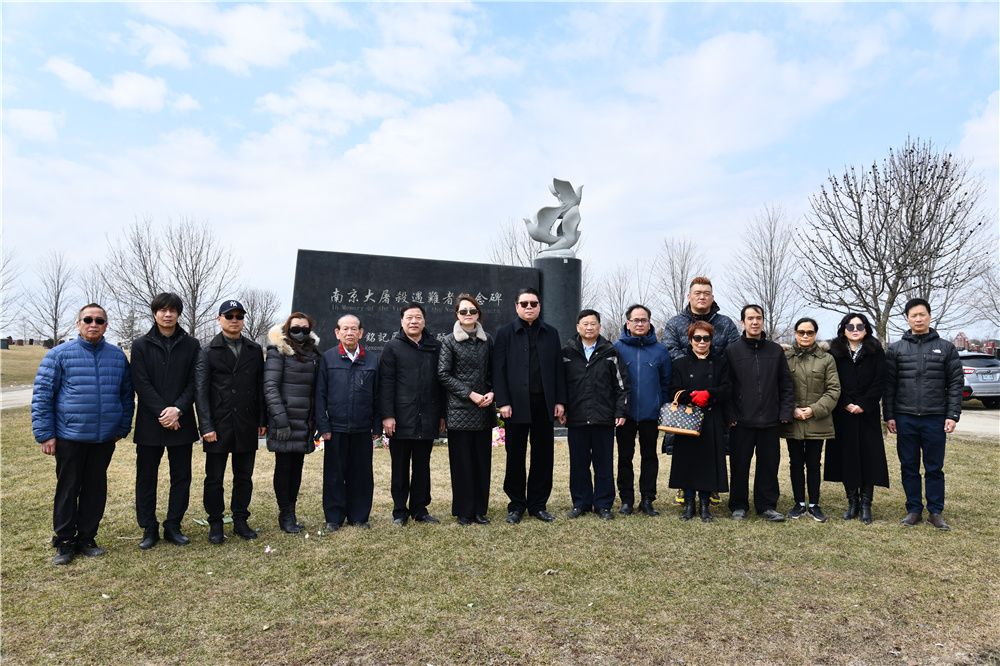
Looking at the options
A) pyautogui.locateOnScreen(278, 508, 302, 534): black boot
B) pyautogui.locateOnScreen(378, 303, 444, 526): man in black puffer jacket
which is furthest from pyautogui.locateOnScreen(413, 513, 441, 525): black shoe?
pyautogui.locateOnScreen(278, 508, 302, 534): black boot

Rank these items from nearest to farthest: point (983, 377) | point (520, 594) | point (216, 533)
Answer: point (520, 594), point (216, 533), point (983, 377)

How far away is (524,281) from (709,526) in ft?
18.5

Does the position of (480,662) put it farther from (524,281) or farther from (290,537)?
(524,281)

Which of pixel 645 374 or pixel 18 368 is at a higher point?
pixel 18 368

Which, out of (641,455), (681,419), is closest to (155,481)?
(641,455)

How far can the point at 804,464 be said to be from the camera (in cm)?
508

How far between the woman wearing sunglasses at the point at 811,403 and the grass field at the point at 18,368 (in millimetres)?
19983

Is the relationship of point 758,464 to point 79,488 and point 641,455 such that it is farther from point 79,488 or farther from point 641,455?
point 79,488

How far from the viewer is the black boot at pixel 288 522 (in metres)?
4.52

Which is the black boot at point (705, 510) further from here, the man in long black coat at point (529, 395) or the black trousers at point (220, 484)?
the black trousers at point (220, 484)

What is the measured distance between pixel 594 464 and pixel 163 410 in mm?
3024

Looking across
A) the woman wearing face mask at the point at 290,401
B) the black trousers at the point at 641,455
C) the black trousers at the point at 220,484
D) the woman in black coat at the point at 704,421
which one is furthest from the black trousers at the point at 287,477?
the woman in black coat at the point at 704,421

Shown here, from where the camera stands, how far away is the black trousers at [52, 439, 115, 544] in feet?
12.8

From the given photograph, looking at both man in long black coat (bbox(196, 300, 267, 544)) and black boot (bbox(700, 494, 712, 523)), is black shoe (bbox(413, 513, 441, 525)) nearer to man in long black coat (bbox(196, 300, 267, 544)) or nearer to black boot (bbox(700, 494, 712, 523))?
man in long black coat (bbox(196, 300, 267, 544))
